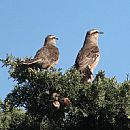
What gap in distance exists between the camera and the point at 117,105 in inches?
324

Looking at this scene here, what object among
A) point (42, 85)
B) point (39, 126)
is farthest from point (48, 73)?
point (39, 126)

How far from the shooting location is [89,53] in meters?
14.2

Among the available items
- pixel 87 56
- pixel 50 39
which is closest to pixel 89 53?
pixel 87 56

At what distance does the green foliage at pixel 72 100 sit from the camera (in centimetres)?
823

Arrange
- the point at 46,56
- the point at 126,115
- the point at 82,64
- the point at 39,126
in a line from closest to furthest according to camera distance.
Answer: the point at 126,115
the point at 39,126
the point at 82,64
the point at 46,56

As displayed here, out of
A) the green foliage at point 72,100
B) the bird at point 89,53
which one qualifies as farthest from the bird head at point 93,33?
the green foliage at point 72,100

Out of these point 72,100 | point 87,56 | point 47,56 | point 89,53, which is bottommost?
point 72,100

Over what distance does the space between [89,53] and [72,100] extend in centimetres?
608

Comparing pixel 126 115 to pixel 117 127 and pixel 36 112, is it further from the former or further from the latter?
pixel 36 112

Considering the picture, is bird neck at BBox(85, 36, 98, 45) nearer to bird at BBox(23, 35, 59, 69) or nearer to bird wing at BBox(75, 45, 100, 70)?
bird wing at BBox(75, 45, 100, 70)

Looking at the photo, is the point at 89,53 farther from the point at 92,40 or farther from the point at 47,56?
the point at 92,40

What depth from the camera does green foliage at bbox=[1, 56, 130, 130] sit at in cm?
823

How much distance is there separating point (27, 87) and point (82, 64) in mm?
4456

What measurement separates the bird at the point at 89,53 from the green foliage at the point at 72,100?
3.26 metres
